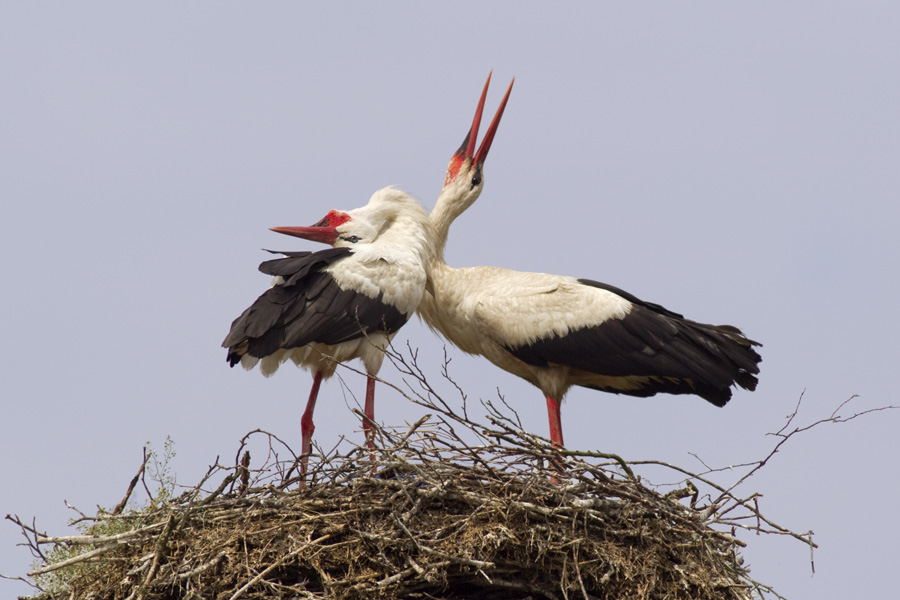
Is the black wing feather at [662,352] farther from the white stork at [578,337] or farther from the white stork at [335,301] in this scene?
the white stork at [335,301]

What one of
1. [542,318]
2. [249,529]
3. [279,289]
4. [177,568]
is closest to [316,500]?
[249,529]

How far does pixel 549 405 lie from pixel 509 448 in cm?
224

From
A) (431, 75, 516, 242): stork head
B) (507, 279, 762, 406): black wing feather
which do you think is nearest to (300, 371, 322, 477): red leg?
(507, 279, 762, 406): black wing feather

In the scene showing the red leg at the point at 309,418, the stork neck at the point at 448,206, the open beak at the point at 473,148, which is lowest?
the red leg at the point at 309,418

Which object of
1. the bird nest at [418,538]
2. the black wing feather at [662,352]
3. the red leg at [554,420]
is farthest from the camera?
the red leg at [554,420]

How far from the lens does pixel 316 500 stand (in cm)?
555

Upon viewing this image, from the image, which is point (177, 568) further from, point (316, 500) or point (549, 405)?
point (549, 405)

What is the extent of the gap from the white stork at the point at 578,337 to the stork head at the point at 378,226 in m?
0.42

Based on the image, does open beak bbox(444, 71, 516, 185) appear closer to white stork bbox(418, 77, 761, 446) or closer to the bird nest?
white stork bbox(418, 77, 761, 446)

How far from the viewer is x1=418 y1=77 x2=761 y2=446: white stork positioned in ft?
24.3

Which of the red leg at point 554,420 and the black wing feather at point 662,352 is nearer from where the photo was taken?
the black wing feather at point 662,352

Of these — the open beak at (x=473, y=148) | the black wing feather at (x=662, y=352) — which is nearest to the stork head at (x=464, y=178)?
the open beak at (x=473, y=148)

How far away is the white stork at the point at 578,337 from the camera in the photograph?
741cm

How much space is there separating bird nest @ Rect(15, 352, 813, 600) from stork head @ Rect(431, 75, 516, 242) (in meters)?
3.13
